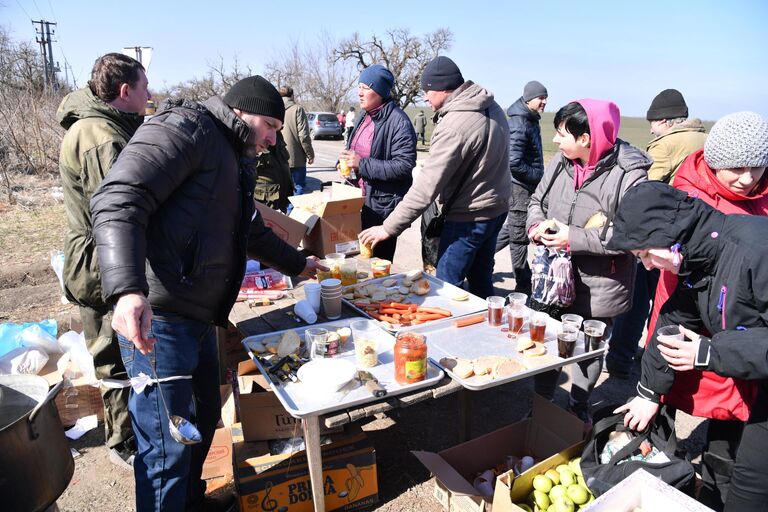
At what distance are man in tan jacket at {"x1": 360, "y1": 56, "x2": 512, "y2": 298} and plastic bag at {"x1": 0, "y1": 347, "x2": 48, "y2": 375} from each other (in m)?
2.30

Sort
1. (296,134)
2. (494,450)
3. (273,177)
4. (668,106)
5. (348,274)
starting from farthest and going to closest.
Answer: (296,134) → (273,177) → (668,106) → (348,274) → (494,450)

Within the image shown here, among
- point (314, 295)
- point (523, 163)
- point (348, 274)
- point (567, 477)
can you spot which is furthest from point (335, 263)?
point (523, 163)

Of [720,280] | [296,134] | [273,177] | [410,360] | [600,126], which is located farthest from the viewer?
[296,134]

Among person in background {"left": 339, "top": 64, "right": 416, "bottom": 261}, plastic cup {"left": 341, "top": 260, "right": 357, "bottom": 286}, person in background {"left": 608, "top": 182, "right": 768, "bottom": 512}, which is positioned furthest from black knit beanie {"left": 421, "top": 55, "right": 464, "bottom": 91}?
person in background {"left": 608, "top": 182, "right": 768, "bottom": 512}

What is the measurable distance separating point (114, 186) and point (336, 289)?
4.34ft

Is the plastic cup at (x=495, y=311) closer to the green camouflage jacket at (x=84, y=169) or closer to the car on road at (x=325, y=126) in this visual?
the green camouflage jacket at (x=84, y=169)

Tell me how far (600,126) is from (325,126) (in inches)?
877

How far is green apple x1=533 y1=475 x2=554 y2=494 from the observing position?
2.20 metres

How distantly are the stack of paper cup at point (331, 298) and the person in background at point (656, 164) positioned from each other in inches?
95.6

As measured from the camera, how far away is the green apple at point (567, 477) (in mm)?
2213

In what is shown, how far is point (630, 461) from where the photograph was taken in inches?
79.9

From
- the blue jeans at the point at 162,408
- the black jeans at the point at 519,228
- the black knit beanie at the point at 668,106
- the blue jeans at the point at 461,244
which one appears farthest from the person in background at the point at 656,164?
the blue jeans at the point at 162,408

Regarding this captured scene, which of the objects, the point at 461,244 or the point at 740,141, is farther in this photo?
the point at 461,244

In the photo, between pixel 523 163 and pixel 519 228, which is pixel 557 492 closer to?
pixel 519 228
